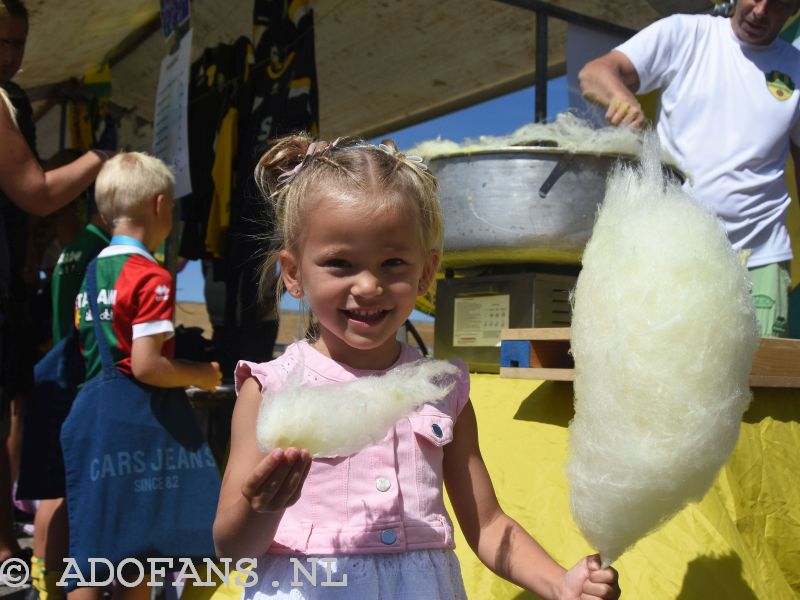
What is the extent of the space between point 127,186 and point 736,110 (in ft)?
6.04

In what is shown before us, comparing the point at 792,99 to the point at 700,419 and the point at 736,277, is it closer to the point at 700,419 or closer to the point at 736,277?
the point at 736,277

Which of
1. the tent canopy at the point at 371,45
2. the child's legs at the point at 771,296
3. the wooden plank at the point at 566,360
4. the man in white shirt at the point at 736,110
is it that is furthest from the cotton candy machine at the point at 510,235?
the tent canopy at the point at 371,45

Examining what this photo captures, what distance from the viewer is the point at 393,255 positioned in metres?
1.11

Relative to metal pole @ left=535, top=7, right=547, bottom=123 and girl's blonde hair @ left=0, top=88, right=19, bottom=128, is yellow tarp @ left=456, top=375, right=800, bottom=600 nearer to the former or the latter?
metal pole @ left=535, top=7, right=547, bottom=123

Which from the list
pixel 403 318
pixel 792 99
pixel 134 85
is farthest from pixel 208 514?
pixel 134 85

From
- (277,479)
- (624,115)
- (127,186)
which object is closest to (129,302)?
(127,186)

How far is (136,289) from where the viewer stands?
6.52ft

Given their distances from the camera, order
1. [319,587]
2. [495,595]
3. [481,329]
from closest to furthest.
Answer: [319,587] < [495,595] < [481,329]

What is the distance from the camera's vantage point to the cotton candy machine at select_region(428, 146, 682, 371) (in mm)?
1856

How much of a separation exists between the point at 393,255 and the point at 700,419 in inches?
19.1

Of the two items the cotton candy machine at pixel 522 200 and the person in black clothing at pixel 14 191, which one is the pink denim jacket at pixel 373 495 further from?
the person in black clothing at pixel 14 191

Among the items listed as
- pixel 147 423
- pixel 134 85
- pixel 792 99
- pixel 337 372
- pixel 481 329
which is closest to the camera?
pixel 337 372

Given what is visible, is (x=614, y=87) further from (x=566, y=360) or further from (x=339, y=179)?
(x=339, y=179)

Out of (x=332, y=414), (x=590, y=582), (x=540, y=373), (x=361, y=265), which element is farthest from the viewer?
(x=540, y=373)
